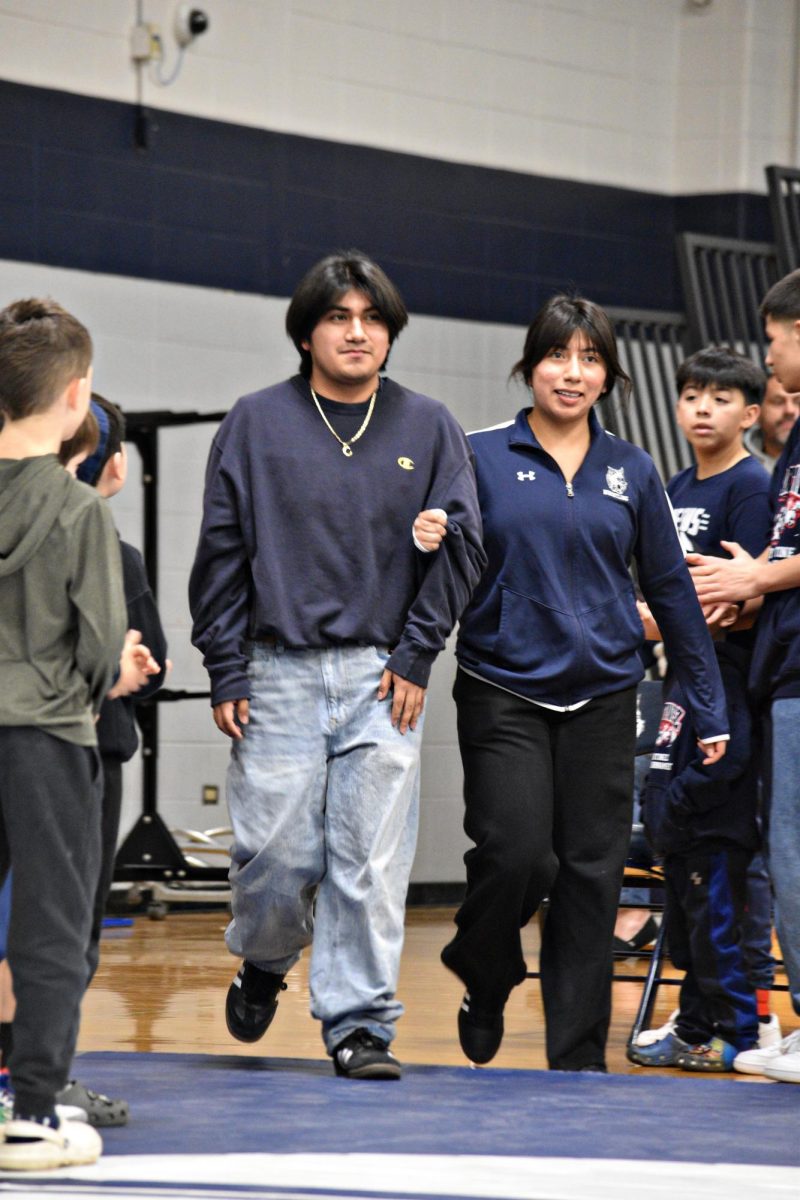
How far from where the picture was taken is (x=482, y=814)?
142 inches

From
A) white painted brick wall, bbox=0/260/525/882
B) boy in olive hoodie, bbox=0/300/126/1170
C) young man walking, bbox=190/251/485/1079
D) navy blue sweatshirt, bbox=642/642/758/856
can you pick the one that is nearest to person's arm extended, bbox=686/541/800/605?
navy blue sweatshirt, bbox=642/642/758/856

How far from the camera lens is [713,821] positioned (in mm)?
4023

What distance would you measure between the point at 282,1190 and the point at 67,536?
954mm

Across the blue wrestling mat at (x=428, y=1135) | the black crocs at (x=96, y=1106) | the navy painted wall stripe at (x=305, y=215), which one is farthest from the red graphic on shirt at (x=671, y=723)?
the navy painted wall stripe at (x=305, y=215)

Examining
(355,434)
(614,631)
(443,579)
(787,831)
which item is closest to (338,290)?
(355,434)

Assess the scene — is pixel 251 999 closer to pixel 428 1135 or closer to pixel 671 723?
pixel 428 1135

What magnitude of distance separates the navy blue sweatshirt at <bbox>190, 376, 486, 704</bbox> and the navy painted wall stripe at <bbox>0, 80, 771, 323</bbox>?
3.87 meters

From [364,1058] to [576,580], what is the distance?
1.01m

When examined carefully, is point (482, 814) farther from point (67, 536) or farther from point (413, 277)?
point (413, 277)

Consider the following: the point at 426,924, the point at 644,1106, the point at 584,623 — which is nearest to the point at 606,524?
the point at 584,623

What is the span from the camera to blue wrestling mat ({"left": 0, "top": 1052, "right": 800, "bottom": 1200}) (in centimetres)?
256

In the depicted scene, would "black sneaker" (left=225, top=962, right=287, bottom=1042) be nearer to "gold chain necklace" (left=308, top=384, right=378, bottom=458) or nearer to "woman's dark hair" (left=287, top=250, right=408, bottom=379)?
"gold chain necklace" (left=308, top=384, right=378, bottom=458)

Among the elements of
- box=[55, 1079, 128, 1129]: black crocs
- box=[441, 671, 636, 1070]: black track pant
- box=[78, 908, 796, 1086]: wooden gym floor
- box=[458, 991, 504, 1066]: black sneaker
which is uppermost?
box=[441, 671, 636, 1070]: black track pant

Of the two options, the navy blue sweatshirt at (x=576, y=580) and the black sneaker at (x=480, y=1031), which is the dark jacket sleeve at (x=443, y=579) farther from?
the black sneaker at (x=480, y=1031)
